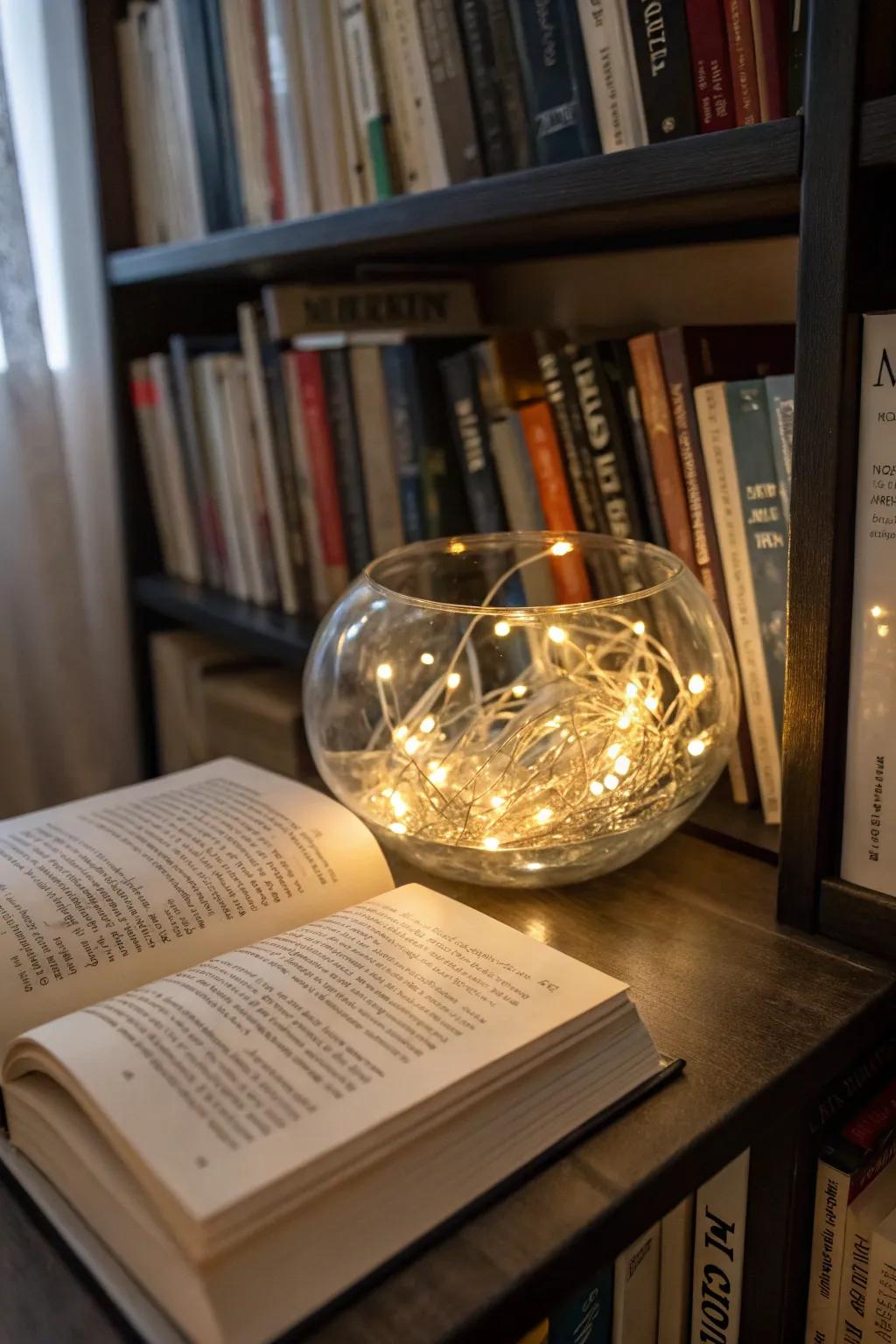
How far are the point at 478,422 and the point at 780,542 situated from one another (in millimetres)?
282

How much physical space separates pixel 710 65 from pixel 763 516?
0.25 metres

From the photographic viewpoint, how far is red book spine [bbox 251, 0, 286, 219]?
0.89 metres

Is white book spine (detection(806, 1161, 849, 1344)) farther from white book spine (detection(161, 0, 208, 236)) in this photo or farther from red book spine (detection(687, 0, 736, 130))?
white book spine (detection(161, 0, 208, 236))

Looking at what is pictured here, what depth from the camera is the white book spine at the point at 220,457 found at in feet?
3.44

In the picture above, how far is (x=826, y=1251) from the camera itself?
1.91ft

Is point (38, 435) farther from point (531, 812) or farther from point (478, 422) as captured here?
point (531, 812)

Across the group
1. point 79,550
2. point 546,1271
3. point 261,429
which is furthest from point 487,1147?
point 79,550

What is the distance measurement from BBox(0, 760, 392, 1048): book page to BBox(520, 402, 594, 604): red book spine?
235 millimetres

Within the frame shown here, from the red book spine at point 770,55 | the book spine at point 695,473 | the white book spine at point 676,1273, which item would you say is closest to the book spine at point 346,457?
the book spine at point 695,473

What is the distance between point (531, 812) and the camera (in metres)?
0.62

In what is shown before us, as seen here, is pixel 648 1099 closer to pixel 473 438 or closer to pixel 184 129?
pixel 473 438

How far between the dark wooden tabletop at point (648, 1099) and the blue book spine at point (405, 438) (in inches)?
14.2

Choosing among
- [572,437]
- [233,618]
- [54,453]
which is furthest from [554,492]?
[54,453]

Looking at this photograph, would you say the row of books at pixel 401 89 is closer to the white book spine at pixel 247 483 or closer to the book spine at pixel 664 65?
the book spine at pixel 664 65
